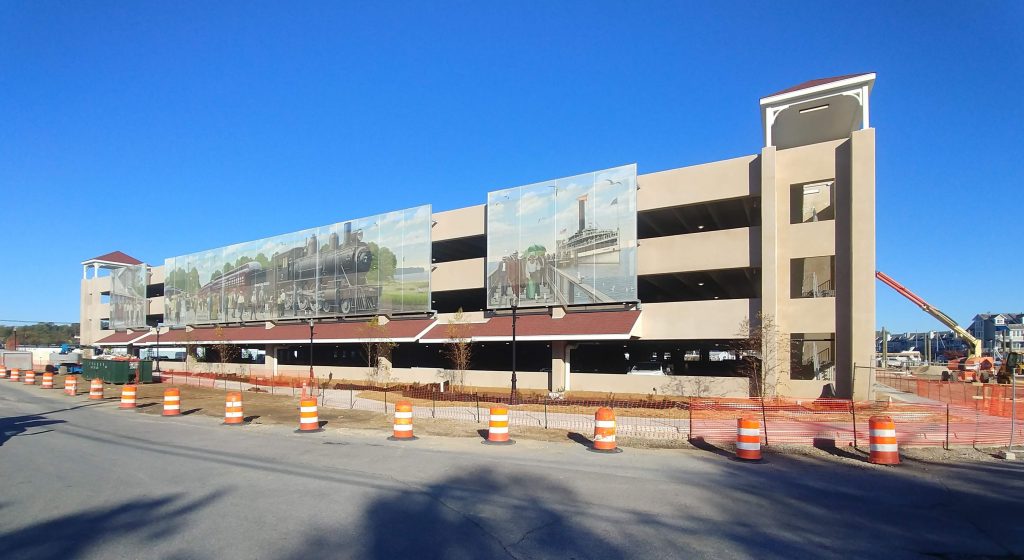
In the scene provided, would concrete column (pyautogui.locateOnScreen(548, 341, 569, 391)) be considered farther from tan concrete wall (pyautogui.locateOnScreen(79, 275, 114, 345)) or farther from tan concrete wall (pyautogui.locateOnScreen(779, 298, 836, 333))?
tan concrete wall (pyautogui.locateOnScreen(79, 275, 114, 345))

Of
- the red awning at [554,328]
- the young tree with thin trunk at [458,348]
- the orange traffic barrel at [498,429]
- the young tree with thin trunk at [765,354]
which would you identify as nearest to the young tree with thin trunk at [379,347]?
the red awning at [554,328]

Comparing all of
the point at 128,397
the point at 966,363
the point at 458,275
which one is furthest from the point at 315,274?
the point at 966,363

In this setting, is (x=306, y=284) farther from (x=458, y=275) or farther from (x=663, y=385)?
(x=663, y=385)

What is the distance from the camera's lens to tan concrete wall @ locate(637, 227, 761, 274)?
31.2 meters

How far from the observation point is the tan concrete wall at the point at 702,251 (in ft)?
102

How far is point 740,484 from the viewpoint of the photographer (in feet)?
34.7

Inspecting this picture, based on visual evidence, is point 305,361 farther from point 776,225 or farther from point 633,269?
point 776,225

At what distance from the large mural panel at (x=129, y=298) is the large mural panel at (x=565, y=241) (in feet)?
168

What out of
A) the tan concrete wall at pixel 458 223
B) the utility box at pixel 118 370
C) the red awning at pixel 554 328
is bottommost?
the utility box at pixel 118 370

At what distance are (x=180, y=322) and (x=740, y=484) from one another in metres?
66.2

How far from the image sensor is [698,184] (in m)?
32.5

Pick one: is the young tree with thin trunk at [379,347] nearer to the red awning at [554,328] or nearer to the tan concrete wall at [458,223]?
the red awning at [554,328]

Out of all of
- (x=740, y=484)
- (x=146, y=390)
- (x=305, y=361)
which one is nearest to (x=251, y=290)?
(x=305, y=361)

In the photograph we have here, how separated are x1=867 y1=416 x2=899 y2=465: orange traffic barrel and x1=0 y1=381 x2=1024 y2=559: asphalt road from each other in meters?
0.37
